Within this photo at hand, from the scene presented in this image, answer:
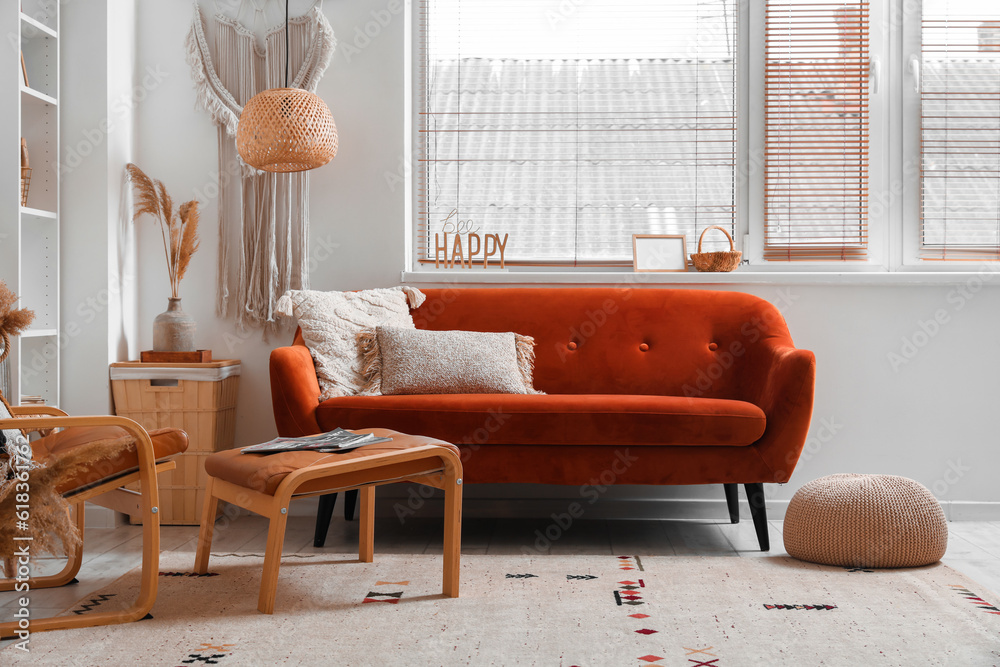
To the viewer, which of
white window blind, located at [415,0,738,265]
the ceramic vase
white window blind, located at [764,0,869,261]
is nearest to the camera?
the ceramic vase

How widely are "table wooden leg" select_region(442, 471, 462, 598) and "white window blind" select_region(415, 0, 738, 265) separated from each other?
1689mm

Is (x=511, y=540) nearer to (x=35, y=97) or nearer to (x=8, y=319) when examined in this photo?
(x=8, y=319)

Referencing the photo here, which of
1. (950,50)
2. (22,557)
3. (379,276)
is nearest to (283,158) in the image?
(379,276)

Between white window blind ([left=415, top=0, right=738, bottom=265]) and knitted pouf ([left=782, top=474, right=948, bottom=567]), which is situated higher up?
white window blind ([left=415, top=0, right=738, bottom=265])

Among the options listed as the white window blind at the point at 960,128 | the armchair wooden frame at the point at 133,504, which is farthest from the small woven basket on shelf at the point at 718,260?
the armchair wooden frame at the point at 133,504

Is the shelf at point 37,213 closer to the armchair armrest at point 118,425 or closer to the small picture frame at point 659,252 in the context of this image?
the armchair armrest at point 118,425

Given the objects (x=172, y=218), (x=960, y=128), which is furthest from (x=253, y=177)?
(x=960, y=128)

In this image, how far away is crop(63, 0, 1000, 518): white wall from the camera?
3135 mm

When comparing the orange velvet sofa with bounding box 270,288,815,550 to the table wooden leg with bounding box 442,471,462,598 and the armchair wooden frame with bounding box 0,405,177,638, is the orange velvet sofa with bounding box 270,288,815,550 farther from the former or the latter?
the armchair wooden frame with bounding box 0,405,177,638

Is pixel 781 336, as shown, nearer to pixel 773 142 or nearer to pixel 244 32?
pixel 773 142

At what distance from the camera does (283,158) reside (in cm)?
298

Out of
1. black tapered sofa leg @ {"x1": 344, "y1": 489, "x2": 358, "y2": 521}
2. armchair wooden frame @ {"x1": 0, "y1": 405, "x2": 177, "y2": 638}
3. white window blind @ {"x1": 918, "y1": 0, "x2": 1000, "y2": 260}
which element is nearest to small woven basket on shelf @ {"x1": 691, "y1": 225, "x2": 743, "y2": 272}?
white window blind @ {"x1": 918, "y1": 0, "x2": 1000, "y2": 260}

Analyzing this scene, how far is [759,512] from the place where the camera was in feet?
8.42

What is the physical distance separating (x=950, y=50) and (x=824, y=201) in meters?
0.80
